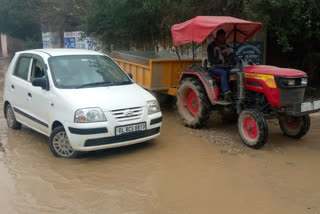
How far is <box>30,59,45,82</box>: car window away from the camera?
6562 mm

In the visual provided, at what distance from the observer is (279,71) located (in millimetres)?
6203

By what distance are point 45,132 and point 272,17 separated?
5.76 meters

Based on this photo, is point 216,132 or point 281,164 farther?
point 216,132

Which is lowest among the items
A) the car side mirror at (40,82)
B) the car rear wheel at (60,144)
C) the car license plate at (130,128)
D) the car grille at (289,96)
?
the car rear wheel at (60,144)

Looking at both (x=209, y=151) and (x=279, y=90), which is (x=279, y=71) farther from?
(x=209, y=151)

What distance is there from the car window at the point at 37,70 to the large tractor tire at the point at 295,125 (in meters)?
4.70

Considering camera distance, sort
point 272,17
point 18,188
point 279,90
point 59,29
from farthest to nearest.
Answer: point 59,29
point 272,17
point 279,90
point 18,188

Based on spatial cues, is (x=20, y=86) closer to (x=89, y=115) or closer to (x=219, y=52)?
(x=89, y=115)

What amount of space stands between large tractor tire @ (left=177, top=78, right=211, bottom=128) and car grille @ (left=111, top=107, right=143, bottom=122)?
1849 mm

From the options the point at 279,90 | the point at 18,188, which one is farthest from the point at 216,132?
the point at 18,188

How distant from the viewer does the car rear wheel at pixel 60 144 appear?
19.0 feet

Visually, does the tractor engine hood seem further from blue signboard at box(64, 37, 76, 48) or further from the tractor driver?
blue signboard at box(64, 37, 76, 48)

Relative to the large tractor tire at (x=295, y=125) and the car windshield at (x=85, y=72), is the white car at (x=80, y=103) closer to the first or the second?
the car windshield at (x=85, y=72)

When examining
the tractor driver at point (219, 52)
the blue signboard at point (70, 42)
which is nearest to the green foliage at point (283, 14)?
the tractor driver at point (219, 52)
